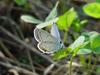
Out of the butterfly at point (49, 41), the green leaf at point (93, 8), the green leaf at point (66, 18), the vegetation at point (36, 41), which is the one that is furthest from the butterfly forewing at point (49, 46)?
the green leaf at point (93, 8)

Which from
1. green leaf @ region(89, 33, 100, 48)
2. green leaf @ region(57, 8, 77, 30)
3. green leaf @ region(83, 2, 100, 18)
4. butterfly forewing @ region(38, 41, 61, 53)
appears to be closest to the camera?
butterfly forewing @ region(38, 41, 61, 53)

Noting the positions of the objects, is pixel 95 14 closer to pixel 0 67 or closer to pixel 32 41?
pixel 32 41

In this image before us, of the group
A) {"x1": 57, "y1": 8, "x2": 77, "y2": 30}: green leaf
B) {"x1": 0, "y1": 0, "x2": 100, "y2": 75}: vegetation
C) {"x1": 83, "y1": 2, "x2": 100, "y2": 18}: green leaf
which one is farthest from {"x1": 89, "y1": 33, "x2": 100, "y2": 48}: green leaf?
{"x1": 83, "y1": 2, "x2": 100, "y2": 18}: green leaf

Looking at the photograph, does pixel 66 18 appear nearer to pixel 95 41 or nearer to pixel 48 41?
pixel 95 41

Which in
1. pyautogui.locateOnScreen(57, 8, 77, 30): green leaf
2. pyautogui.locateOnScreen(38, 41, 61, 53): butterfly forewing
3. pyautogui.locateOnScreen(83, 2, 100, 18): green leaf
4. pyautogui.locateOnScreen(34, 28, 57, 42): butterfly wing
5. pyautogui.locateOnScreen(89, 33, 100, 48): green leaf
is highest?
pyautogui.locateOnScreen(83, 2, 100, 18): green leaf

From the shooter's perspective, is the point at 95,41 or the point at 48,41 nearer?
the point at 48,41

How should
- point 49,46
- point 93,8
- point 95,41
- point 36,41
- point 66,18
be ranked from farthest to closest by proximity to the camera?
point 36,41 → point 93,8 → point 66,18 → point 95,41 → point 49,46

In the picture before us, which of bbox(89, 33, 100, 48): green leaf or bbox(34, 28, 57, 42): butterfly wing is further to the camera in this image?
bbox(89, 33, 100, 48): green leaf

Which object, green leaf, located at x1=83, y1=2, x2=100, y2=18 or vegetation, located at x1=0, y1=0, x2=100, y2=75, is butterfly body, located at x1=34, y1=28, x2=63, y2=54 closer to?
vegetation, located at x1=0, y1=0, x2=100, y2=75

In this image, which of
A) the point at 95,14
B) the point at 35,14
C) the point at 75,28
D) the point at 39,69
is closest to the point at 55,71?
the point at 39,69

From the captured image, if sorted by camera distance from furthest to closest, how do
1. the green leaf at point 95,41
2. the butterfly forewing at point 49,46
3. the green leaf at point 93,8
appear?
the green leaf at point 93,8 < the green leaf at point 95,41 < the butterfly forewing at point 49,46

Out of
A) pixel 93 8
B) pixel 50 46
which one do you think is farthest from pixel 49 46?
pixel 93 8

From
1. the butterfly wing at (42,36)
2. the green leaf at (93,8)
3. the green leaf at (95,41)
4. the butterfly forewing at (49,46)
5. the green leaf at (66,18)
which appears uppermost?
the green leaf at (93,8)

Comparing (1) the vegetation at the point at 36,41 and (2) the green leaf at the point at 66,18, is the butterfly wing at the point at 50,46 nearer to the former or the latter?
(1) the vegetation at the point at 36,41
